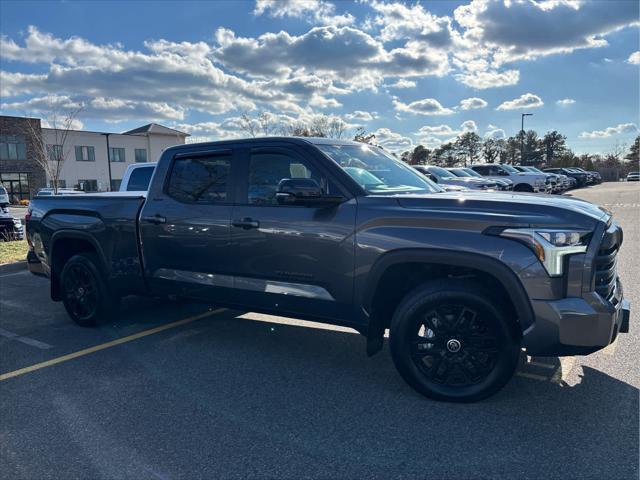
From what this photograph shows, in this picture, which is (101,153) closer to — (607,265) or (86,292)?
(86,292)

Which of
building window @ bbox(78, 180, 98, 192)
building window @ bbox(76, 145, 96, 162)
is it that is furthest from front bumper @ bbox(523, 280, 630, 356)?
building window @ bbox(76, 145, 96, 162)

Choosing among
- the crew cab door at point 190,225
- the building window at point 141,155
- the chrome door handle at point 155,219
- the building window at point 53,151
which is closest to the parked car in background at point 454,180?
the crew cab door at point 190,225

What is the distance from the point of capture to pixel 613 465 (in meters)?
2.79

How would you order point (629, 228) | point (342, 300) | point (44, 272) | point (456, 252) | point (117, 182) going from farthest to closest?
point (117, 182)
point (629, 228)
point (44, 272)
point (342, 300)
point (456, 252)

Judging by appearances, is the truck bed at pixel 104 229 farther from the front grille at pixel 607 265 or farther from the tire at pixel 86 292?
the front grille at pixel 607 265

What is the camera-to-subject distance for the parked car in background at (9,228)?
12883 millimetres

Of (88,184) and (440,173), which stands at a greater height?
(440,173)

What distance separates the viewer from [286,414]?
350cm

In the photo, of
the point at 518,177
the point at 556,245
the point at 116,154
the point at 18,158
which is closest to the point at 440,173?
the point at 518,177

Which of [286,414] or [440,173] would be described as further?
[440,173]

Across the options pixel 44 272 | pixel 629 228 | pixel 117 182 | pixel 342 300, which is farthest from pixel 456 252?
pixel 117 182

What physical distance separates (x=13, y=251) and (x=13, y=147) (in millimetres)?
44838

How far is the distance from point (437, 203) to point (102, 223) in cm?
363

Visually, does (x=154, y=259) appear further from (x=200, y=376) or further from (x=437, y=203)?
(x=437, y=203)
